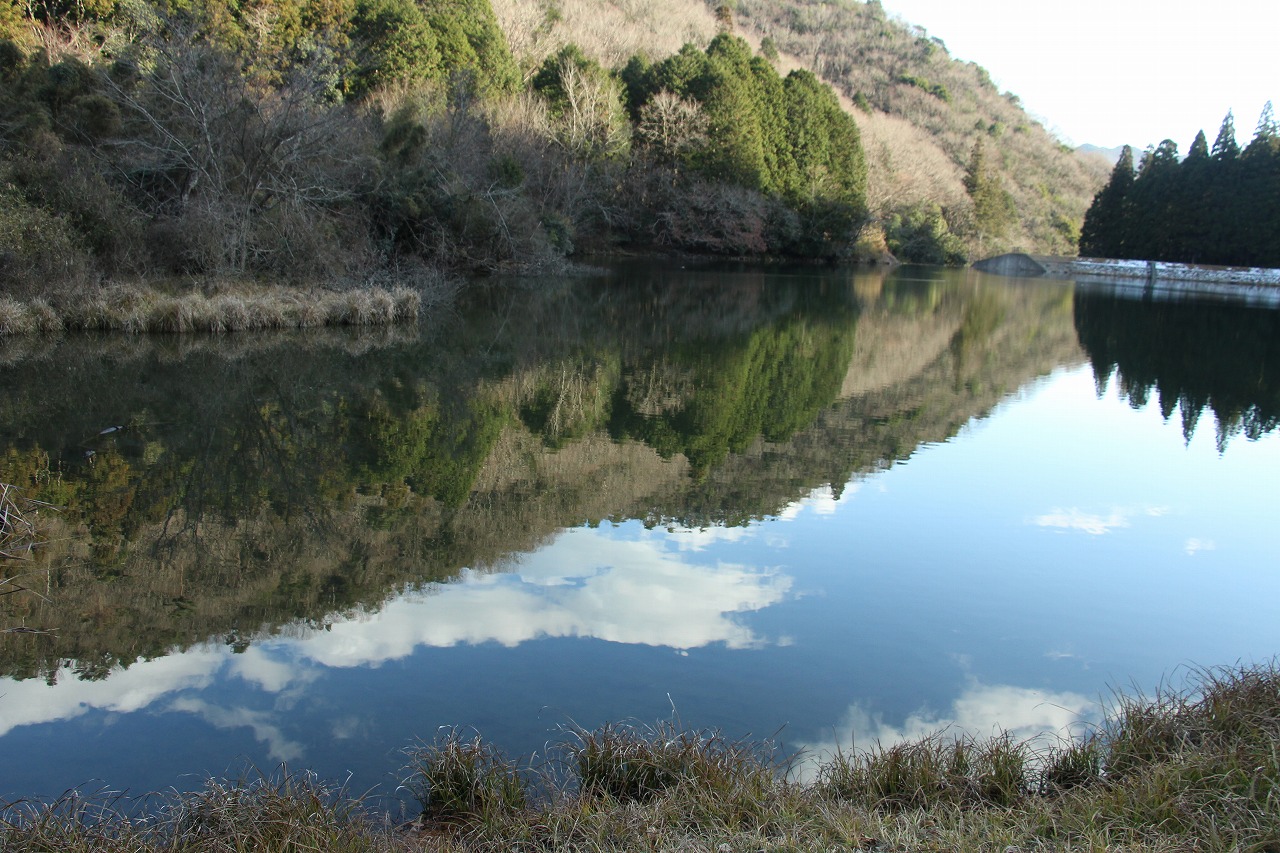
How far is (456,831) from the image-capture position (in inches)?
147

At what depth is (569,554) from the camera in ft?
24.7

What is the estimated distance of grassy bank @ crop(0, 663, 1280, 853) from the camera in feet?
11.0

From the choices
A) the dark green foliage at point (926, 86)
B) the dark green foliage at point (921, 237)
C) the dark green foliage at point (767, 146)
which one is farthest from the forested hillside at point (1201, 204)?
the dark green foliage at point (926, 86)

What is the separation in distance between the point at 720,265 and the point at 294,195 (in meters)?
26.8

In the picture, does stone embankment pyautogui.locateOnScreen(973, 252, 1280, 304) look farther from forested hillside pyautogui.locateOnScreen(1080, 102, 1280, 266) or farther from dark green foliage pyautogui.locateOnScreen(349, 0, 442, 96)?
dark green foliage pyautogui.locateOnScreen(349, 0, 442, 96)

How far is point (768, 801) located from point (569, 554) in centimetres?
394

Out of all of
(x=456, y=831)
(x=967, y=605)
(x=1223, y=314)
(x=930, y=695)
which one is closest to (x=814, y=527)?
(x=967, y=605)

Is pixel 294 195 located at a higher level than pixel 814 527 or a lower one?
higher

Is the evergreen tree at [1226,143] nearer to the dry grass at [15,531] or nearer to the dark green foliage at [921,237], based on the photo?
the dark green foliage at [921,237]

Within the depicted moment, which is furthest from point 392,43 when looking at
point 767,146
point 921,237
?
point 921,237

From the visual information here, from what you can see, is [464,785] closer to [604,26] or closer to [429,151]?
[429,151]

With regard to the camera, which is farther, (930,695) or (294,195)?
(294,195)

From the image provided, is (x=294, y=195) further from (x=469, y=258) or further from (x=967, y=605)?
(x=967, y=605)

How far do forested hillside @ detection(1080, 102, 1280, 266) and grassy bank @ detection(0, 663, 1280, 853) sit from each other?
2081 inches
